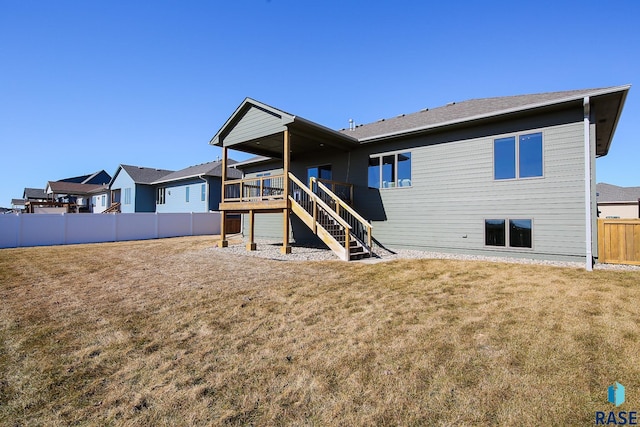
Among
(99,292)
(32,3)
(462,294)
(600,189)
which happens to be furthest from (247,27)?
(600,189)

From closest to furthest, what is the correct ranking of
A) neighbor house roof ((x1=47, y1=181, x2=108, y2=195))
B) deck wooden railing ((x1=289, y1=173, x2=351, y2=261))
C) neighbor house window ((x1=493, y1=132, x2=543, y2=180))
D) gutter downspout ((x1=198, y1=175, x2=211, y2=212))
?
neighbor house window ((x1=493, y1=132, x2=543, y2=180)), deck wooden railing ((x1=289, y1=173, x2=351, y2=261)), gutter downspout ((x1=198, y1=175, x2=211, y2=212)), neighbor house roof ((x1=47, y1=181, x2=108, y2=195))

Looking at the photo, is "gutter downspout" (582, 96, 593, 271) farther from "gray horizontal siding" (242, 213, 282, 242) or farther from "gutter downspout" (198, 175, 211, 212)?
"gutter downspout" (198, 175, 211, 212)

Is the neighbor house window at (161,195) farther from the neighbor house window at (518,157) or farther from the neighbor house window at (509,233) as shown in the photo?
the neighbor house window at (518,157)

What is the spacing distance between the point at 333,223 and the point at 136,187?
74.1 ft

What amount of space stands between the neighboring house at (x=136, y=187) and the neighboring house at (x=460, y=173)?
1745cm

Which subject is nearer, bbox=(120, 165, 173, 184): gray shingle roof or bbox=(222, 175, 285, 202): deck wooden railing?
bbox=(222, 175, 285, 202): deck wooden railing

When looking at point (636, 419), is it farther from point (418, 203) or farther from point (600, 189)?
point (600, 189)

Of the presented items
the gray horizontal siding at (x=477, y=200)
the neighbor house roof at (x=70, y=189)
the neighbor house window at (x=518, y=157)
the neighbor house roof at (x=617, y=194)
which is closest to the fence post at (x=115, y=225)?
the gray horizontal siding at (x=477, y=200)

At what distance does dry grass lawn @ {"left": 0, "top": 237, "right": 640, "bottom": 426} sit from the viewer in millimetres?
2279

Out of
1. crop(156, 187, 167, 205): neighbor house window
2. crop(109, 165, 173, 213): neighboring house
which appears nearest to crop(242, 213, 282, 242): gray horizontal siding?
crop(156, 187, 167, 205): neighbor house window

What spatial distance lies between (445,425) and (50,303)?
20.5 ft

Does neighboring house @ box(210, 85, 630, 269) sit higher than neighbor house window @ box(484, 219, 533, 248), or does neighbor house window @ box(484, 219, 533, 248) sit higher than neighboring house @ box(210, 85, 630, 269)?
neighboring house @ box(210, 85, 630, 269)

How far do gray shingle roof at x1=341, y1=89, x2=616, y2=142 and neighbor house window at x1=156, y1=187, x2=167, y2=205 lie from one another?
1960cm

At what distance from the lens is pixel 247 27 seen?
11.5 metres
